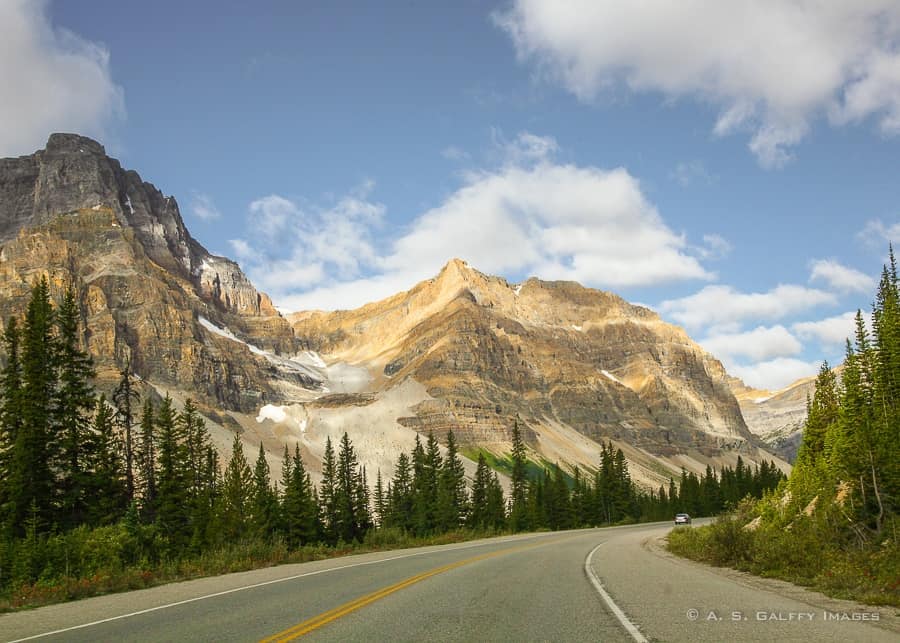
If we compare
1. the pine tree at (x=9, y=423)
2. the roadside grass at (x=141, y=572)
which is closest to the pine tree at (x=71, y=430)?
the pine tree at (x=9, y=423)

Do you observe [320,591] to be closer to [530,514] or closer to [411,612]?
[411,612]

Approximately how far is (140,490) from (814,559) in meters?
65.2

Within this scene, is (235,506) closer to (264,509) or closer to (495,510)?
(264,509)

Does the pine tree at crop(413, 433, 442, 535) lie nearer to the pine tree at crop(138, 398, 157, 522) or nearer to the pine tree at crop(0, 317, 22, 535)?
the pine tree at crop(138, 398, 157, 522)

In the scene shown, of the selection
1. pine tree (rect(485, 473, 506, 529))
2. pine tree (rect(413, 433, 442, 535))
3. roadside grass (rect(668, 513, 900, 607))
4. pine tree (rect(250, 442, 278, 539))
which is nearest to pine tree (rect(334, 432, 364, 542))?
pine tree (rect(413, 433, 442, 535))

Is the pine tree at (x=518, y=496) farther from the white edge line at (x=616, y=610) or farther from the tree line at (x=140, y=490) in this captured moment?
the white edge line at (x=616, y=610)

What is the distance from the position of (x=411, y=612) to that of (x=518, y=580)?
555 cm

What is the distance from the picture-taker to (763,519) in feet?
124

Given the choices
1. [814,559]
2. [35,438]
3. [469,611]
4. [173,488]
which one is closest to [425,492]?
[173,488]

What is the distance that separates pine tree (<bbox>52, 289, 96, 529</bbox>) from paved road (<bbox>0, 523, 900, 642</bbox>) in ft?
93.4

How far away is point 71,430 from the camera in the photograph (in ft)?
142

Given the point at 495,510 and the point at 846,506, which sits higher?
the point at 846,506

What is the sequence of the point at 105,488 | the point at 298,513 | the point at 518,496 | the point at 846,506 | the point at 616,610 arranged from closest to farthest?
the point at 616,610 → the point at 846,506 → the point at 105,488 → the point at 298,513 → the point at 518,496

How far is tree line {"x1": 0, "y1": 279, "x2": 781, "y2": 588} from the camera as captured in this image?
38.6m
